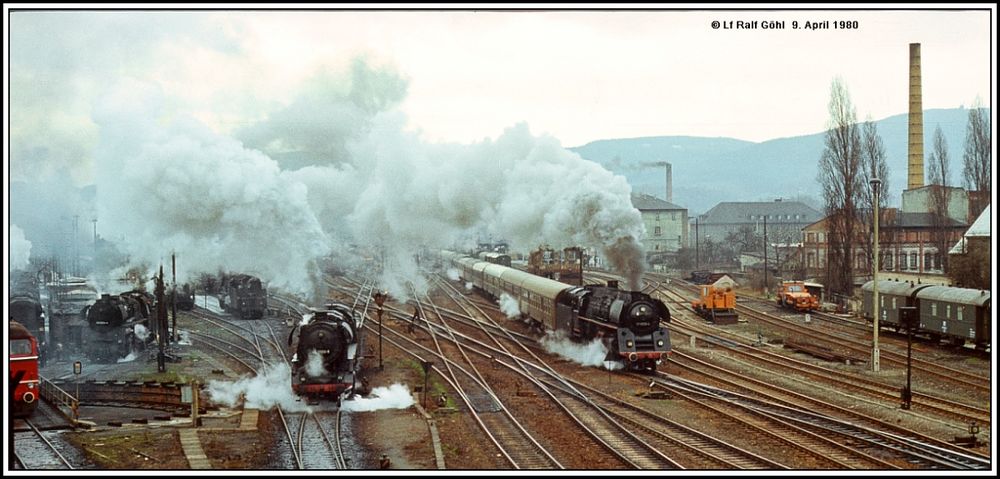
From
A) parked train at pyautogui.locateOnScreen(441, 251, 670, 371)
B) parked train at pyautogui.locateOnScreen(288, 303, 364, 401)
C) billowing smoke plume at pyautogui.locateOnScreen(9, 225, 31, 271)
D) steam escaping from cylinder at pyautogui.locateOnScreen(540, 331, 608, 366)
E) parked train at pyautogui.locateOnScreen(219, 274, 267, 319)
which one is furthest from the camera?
parked train at pyautogui.locateOnScreen(219, 274, 267, 319)

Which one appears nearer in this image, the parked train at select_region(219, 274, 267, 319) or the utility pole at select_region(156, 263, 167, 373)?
the utility pole at select_region(156, 263, 167, 373)

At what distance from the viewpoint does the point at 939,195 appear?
20688 millimetres

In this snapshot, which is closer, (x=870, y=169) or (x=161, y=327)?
(x=161, y=327)

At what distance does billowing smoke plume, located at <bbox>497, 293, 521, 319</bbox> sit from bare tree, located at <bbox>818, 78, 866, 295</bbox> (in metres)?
7.88

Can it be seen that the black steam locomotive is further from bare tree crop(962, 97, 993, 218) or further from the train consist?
bare tree crop(962, 97, 993, 218)

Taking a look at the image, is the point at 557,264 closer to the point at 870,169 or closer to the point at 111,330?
the point at 870,169

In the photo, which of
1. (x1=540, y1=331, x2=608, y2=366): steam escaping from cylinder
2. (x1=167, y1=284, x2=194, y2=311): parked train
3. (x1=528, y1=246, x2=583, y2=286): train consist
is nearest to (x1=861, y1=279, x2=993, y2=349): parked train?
(x1=540, y1=331, x2=608, y2=366): steam escaping from cylinder

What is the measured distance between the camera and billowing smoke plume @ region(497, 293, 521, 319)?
71.8 ft

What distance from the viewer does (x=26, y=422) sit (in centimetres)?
1279

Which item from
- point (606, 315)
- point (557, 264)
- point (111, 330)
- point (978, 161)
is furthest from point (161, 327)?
point (978, 161)

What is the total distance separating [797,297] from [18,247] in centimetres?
1832

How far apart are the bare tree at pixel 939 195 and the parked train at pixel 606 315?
25.5 ft

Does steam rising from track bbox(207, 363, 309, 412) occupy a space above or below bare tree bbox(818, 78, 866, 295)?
below

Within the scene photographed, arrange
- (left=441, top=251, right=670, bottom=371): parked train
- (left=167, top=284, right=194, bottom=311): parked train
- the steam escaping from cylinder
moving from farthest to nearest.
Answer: (left=167, top=284, right=194, bottom=311): parked train < the steam escaping from cylinder < (left=441, top=251, right=670, bottom=371): parked train
